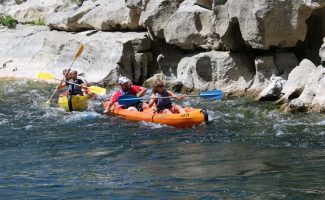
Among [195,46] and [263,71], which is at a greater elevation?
[195,46]

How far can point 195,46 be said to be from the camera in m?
17.0

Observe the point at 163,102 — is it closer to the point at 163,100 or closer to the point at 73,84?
the point at 163,100

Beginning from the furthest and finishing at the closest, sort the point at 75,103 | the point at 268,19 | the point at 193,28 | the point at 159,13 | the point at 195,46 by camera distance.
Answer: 1. the point at 159,13
2. the point at 195,46
3. the point at 193,28
4. the point at 75,103
5. the point at 268,19

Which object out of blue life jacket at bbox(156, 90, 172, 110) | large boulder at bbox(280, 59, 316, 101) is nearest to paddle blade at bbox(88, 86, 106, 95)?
blue life jacket at bbox(156, 90, 172, 110)

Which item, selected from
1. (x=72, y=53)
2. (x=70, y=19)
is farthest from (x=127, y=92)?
(x=70, y=19)

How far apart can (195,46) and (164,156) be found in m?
7.85

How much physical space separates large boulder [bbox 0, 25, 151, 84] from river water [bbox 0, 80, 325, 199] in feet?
15.3

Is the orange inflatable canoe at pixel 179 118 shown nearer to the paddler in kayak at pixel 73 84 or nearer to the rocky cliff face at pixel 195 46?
the rocky cliff face at pixel 195 46

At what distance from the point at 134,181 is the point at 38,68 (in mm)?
13532

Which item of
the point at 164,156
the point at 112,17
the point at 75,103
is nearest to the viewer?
the point at 164,156

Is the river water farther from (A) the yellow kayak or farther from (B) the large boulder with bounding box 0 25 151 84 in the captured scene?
(B) the large boulder with bounding box 0 25 151 84

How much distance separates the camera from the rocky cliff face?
45.6ft

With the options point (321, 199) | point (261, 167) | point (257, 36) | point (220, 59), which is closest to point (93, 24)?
point (220, 59)

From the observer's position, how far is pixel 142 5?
59.6 feet
